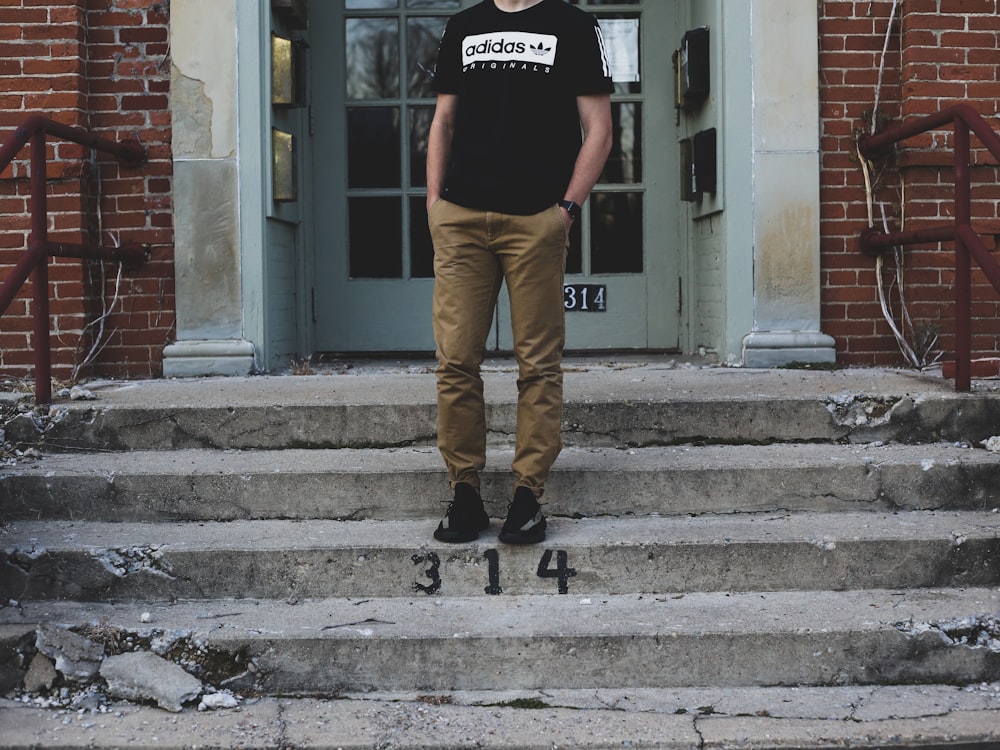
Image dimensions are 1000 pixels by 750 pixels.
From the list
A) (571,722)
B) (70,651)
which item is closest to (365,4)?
(70,651)

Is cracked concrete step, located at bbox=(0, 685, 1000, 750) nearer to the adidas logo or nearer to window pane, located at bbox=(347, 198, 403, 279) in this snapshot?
the adidas logo

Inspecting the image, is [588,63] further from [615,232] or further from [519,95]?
[615,232]

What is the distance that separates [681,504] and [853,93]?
2691mm

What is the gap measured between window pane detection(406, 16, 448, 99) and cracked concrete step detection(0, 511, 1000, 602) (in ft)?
11.5

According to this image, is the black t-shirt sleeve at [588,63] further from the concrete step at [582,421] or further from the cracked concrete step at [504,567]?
the cracked concrete step at [504,567]

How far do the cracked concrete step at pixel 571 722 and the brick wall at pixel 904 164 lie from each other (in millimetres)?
2744

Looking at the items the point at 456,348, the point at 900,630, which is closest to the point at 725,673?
the point at 900,630

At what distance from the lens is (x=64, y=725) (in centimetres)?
299

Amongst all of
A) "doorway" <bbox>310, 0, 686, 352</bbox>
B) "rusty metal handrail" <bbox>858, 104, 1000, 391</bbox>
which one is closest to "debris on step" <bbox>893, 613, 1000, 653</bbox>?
"rusty metal handrail" <bbox>858, 104, 1000, 391</bbox>

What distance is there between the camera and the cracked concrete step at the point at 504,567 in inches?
142

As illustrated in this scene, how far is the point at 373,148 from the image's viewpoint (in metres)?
6.36

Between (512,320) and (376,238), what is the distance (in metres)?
2.95

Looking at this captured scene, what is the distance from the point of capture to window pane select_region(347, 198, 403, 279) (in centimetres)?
636

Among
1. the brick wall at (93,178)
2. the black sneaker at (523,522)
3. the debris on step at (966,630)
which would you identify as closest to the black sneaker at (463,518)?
the black sneaker at (523,522)
